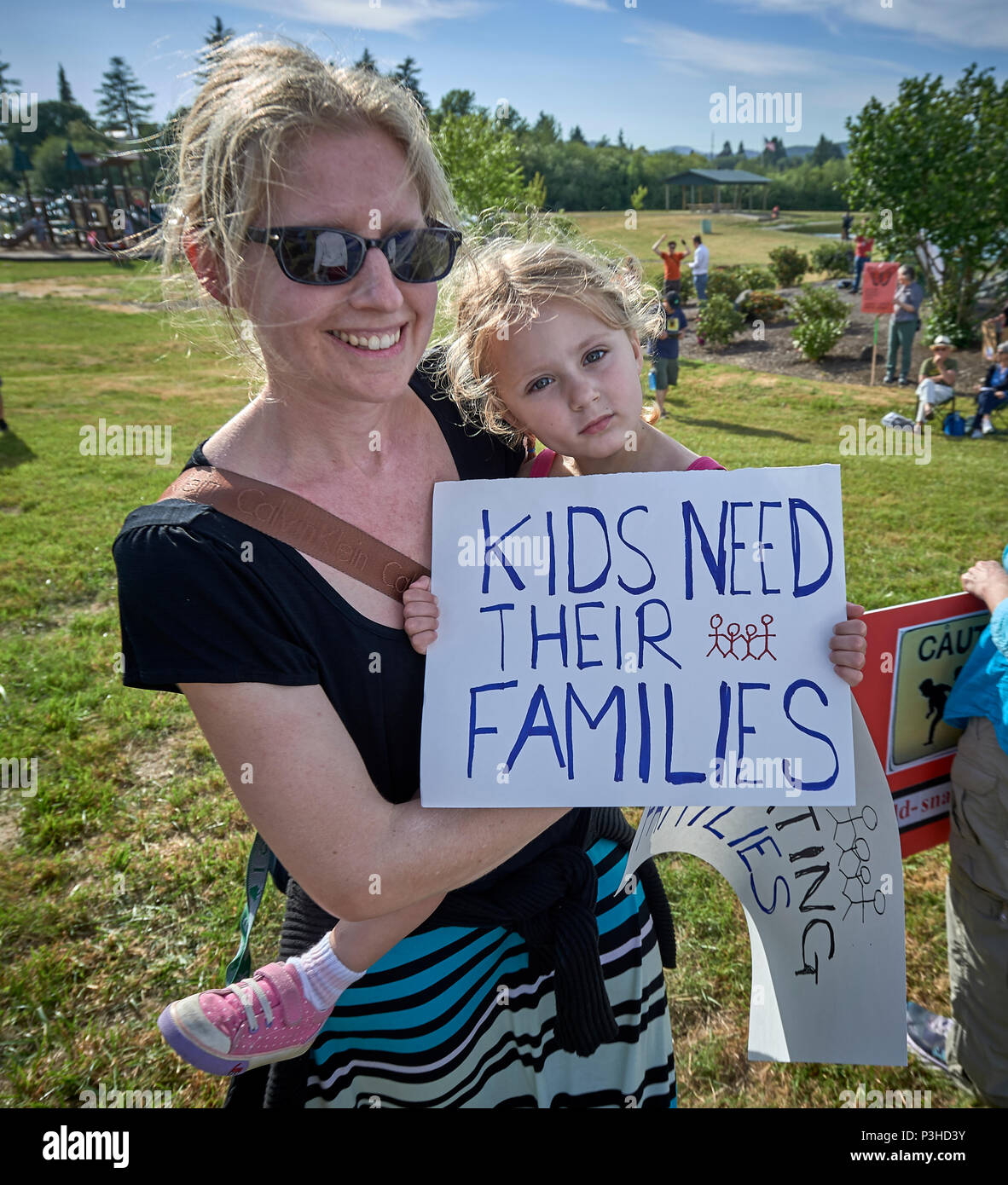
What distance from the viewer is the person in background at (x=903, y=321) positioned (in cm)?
1219

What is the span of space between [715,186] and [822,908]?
5286cm

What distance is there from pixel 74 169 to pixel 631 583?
46846 mm

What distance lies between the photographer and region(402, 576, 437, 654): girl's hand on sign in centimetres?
145

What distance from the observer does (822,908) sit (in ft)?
5.81

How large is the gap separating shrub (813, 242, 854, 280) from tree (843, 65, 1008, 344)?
34.2 ft

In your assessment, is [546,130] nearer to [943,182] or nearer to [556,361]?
[943,182]

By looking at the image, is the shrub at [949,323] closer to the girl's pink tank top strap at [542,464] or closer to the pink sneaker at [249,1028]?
the girl's pink tank top strap at [542,464]

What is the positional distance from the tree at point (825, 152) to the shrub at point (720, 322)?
7767cm

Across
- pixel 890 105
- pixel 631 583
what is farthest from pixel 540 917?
Answer: pixel 890 105

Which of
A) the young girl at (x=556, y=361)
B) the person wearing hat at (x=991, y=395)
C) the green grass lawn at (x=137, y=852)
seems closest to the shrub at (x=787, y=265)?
the person wearing hat at (x=991, y=395)

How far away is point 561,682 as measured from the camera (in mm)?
1574

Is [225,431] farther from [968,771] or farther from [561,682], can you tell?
[968,771]

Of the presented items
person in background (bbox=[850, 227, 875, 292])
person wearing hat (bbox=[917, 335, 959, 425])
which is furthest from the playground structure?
person wearing hat (bbox=[917, 335, 959, 425])
